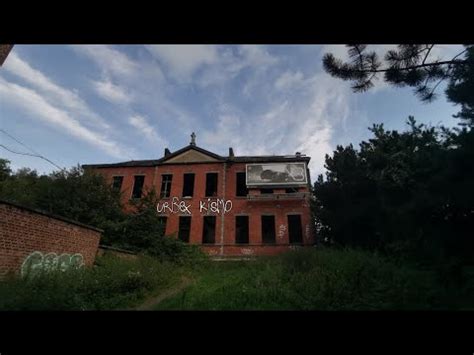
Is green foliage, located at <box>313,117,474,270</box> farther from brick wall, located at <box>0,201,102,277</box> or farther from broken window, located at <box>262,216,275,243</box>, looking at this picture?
brick wall, located at <box>0,201,102,277</box>

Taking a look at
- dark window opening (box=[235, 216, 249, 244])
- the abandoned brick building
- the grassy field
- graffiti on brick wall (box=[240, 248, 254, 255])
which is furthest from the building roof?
the grassy field

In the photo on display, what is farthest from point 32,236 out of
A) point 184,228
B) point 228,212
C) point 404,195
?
point 228,212

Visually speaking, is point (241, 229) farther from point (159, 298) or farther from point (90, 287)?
point (90, 287)

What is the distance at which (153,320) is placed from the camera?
1030mm

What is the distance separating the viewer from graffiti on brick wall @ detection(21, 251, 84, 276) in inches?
293

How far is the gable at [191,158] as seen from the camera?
2324cm

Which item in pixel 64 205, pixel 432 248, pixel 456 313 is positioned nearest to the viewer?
Result: pixel 456 313

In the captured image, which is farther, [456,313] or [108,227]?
[108,227]

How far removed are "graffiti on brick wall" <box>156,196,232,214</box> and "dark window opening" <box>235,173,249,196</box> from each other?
1246 mm

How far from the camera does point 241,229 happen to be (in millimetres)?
20844

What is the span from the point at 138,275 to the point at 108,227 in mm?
5790

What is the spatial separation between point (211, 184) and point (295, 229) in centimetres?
757
